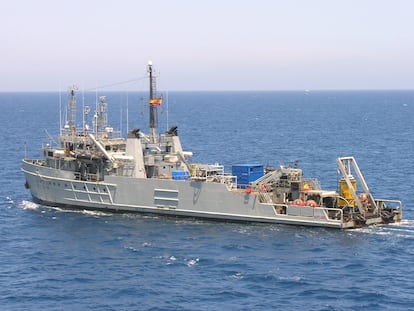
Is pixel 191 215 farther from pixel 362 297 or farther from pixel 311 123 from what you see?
pixel 311 123

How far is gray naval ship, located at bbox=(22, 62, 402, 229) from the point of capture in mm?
42969

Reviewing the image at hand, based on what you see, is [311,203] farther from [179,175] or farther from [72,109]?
[72,109]

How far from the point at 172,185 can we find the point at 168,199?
3.14 feet

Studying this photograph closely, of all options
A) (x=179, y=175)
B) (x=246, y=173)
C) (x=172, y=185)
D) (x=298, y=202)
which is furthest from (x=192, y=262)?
(x=246, y=173)

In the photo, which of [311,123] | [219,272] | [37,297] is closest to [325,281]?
[219,272]

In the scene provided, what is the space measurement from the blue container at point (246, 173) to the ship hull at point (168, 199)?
7.48 ft

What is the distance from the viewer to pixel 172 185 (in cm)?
4512

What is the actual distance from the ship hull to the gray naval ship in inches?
2.4

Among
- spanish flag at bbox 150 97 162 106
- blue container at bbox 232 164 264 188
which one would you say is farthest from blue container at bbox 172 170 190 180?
spanish flag at bbox 150 97 162 106

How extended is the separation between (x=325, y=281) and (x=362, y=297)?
234 cm

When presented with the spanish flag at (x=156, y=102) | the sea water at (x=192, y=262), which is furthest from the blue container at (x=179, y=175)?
the spanish flag at (x=156, y=102)

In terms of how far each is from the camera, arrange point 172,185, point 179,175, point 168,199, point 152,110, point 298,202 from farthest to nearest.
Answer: point 152,110 → point 179,175 → point 168,199 → point 172,185 → point 298,202

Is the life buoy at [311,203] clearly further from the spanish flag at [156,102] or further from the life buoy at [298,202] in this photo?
the spanish flag at [156,102]

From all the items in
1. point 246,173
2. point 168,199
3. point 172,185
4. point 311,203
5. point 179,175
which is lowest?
point 168,199
